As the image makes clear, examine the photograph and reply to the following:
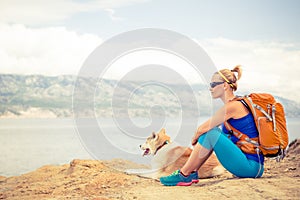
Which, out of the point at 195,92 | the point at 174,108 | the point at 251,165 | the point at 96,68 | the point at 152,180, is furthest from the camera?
the point at 174,108

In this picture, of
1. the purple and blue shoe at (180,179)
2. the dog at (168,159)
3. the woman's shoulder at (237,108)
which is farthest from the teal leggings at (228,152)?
the dog at (168,159)

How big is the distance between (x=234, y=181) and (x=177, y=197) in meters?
1.07

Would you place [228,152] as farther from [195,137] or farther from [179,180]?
[179,180]

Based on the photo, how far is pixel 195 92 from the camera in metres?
9.41

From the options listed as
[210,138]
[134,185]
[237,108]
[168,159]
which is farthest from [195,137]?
[168,159]

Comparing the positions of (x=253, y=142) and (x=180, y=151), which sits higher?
(x=253, y=142)

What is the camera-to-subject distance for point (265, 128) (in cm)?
543

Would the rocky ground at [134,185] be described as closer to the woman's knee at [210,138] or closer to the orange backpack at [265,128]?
the orange backpack at [265,128]

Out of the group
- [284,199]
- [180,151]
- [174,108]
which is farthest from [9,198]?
[174,108]

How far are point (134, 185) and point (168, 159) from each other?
3.66 feet

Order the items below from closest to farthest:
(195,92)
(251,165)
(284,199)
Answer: (284,199), (251,165), (195,92)

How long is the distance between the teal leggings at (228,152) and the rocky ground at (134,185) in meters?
0.22

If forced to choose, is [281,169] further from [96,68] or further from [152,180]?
[96,68]

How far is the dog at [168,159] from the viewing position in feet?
24.3
